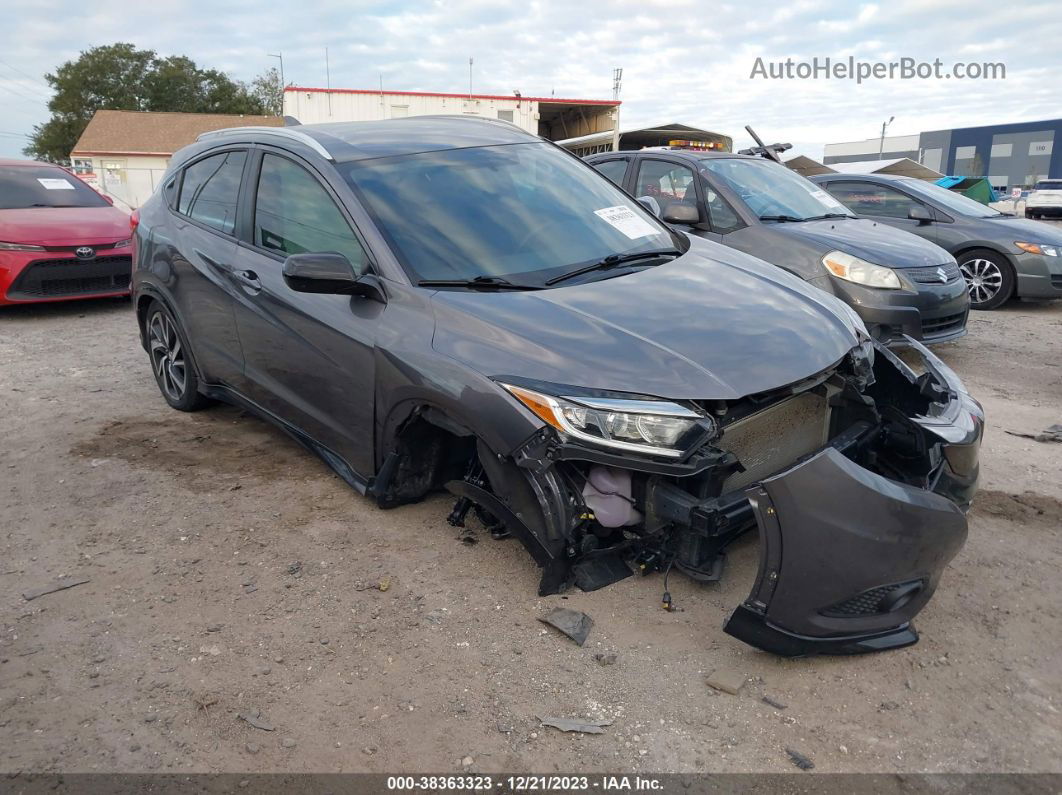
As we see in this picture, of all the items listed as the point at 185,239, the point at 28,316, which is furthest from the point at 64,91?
the point at 185,239

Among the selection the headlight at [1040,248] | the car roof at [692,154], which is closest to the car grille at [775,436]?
the car roof at [692,154]

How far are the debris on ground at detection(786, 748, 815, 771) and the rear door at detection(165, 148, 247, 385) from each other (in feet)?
10.7

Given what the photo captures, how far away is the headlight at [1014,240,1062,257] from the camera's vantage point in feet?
28.6

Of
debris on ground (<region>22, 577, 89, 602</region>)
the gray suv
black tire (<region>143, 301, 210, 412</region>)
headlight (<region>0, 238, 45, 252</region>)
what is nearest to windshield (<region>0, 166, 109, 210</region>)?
headlight (<region>0, 238, 45, 252</region>)

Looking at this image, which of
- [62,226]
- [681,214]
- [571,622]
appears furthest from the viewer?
[62,226]

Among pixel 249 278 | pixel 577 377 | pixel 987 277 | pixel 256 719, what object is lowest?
pixel 256 719

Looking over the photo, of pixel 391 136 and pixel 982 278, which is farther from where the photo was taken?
pixel 982 278

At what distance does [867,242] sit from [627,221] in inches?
129

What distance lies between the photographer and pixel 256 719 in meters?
2.42

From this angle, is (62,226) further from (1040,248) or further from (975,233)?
(1040,248)

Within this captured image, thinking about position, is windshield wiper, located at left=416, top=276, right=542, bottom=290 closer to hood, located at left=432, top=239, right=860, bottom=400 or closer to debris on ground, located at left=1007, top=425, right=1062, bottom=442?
hood, located at left=432, top=239, right=860, bottom=400

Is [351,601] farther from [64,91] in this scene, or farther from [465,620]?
[64,91]

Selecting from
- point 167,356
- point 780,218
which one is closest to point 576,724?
point 167,356

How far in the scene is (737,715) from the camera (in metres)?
2.39
